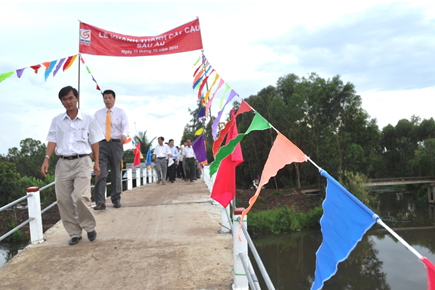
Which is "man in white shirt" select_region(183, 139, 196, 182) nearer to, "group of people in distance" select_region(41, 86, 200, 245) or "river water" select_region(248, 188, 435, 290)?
"river water" select_region(248, 188, 435, 290)

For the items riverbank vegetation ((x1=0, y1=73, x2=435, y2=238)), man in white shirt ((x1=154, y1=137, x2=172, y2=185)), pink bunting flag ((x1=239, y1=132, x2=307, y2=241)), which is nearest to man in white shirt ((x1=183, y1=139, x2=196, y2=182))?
man in white shirt ((x1=154, y1=137, x2=172, y2=185))

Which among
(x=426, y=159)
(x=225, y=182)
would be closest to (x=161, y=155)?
(x=225, y=182)

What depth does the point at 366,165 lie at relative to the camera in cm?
4347

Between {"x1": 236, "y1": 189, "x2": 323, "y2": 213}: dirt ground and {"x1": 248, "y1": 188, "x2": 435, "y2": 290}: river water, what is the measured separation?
20.4 ft

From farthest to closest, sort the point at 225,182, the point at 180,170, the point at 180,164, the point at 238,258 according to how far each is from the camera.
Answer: the point at 180,170 → the point at 180,164 → the point at 225,182 → the point at 238,258

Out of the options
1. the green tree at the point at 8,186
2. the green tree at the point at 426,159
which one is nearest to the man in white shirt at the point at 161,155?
the green tree at the point at 8,186

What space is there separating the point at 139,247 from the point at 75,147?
155cm

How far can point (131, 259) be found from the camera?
3980 mm

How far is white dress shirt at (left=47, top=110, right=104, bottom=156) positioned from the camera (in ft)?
14.4

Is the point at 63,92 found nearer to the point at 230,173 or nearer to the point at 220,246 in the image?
the point at 230,173

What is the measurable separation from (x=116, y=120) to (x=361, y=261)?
24.4 metres

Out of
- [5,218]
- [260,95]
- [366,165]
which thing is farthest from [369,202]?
[5,218]

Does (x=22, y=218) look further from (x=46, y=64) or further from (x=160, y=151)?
(x=46, y=64)

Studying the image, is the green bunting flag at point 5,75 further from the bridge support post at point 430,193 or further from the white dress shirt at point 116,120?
the bridge support post at point 430,193
